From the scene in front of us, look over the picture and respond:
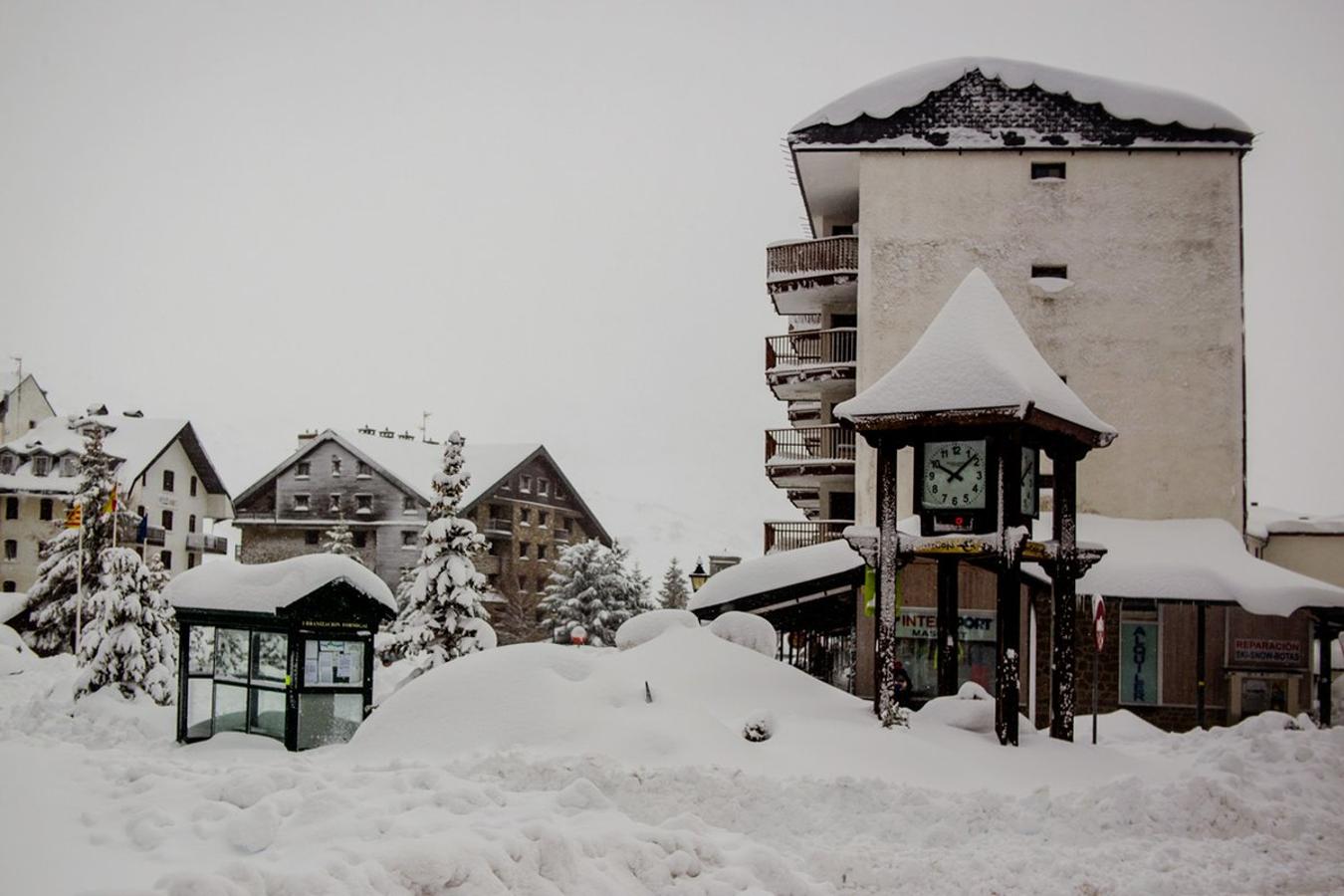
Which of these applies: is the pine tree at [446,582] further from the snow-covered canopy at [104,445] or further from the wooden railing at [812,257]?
the snow-covered canopy at [104,445]

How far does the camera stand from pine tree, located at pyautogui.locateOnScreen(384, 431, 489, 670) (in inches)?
1385

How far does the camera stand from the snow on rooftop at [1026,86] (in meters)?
34.9

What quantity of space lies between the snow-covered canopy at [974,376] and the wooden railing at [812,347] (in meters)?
17.3

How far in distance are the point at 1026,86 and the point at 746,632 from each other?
21321 mm

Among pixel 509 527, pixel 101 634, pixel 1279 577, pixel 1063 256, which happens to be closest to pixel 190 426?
pixel 509 527

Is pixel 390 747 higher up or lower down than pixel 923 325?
lower down

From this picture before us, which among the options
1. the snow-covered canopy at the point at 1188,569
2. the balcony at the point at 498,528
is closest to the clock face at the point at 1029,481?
the snow-covered canopy at the point at 1188,569

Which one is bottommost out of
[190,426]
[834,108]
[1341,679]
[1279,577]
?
[1341,679]

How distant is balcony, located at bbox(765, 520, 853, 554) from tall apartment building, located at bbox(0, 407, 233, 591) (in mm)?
27893

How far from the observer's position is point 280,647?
2033cm

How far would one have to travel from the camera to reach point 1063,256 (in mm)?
35094

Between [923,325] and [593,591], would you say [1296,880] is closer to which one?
[923,325]

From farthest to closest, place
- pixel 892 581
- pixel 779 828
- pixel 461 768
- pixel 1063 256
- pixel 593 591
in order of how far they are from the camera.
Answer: pixel 593 591 < pixel 1063 256 < pixel 892 581 < pixel 461 768 < pixel 779 828

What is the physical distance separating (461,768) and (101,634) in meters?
20.9
